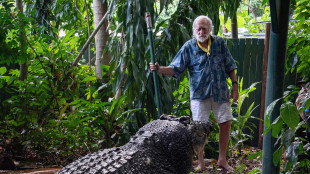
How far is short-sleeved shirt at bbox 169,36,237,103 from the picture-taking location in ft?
13.4

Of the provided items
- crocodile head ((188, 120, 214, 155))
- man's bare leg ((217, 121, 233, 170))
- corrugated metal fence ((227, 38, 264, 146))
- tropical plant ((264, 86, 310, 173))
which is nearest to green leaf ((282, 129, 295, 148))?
tropical plant ((264, 86, 310, 173))

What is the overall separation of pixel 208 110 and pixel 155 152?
1.87 metres

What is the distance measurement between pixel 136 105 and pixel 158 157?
252 centimetres

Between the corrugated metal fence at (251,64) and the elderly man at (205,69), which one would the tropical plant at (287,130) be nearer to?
the elderly man at (205,69)

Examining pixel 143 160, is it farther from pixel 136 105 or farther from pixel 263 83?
pixel 263 83

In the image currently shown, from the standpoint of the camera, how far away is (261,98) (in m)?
6.75

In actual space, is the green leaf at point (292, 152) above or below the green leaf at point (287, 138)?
below

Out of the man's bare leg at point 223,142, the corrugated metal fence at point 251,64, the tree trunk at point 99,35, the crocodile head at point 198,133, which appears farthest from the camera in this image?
the corrugated metal fence at point 251,64

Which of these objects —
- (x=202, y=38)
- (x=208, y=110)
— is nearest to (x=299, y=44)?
(x=202, y=38)

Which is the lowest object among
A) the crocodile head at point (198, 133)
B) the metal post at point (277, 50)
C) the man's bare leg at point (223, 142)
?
the man's bare leg at point (223, 142)

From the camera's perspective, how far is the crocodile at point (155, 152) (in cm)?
203

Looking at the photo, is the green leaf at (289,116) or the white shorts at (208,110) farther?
the white shorts at (208,110)

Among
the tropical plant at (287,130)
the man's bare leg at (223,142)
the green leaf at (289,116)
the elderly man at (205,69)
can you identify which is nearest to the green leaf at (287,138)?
the tropical plant at (287,130)

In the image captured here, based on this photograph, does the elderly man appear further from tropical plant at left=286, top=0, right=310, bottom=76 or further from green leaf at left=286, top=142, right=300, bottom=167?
green leaf at left=286, top=142, right=300, bottom=167
